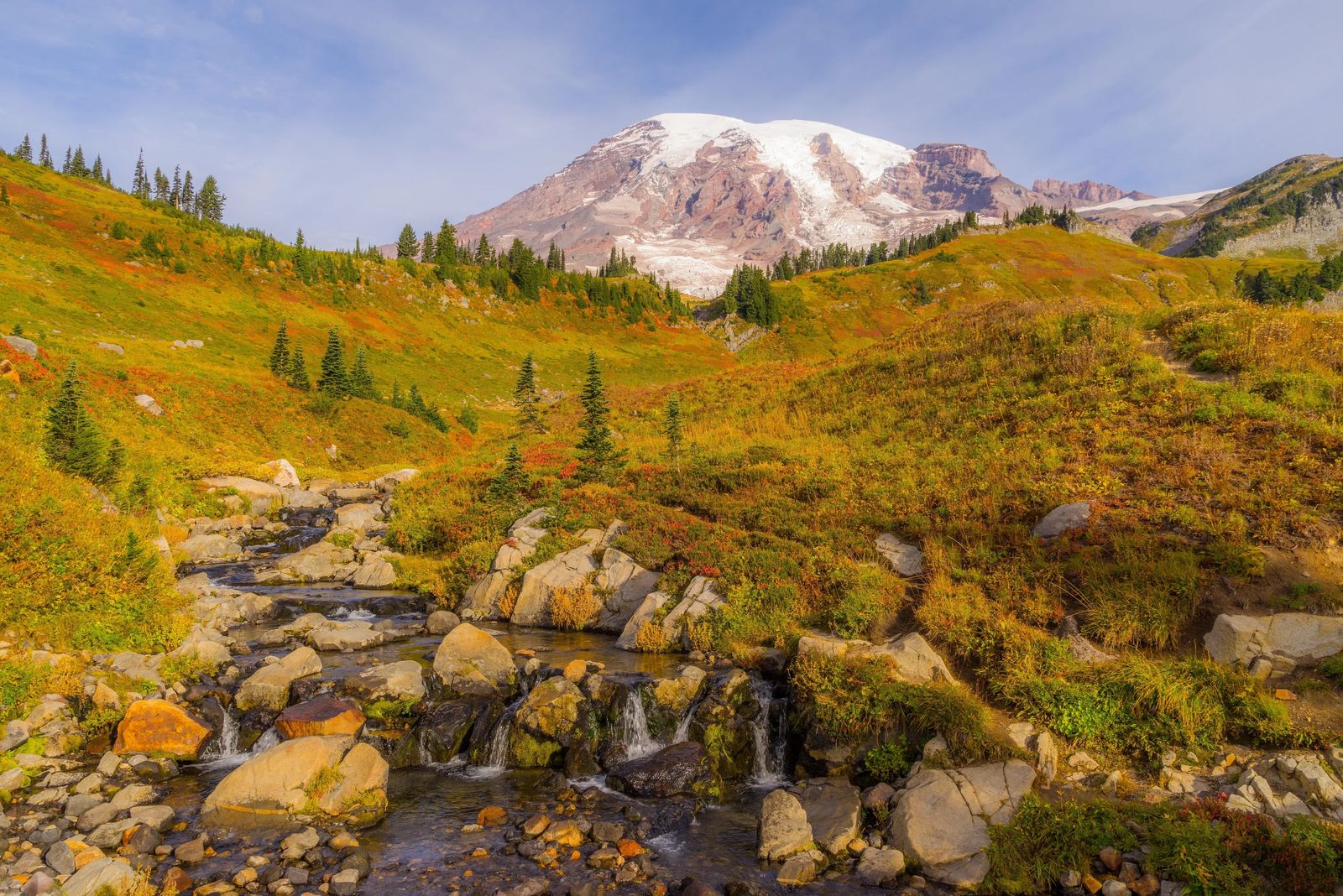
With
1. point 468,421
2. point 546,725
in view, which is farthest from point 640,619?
point 468,421

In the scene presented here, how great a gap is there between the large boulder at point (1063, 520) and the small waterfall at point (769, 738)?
828 centimetres

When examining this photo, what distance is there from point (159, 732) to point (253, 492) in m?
24.4

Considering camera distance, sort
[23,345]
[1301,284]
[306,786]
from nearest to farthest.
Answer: [306,786]
[23,345]
[1301,284]

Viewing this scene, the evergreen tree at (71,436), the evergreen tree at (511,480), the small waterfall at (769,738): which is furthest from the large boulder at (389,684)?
the evergreen tree at (71,436)

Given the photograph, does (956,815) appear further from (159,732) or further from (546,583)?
(159,732)

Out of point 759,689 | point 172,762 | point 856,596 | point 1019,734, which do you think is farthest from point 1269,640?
point 172,762

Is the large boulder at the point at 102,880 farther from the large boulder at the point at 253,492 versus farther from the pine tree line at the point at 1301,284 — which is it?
the pine tree line at the point at 1301,284

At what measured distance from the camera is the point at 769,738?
39.7 ft

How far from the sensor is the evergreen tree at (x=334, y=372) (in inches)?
2053

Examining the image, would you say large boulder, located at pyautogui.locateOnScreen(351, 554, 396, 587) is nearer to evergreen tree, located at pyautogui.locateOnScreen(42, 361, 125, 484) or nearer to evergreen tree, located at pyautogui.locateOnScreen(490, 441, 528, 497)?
evergreen tree, located at pyautogui.locateOnScreen(490, 441, 528, 497)

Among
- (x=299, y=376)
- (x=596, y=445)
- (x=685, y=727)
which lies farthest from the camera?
(x=299, y=376)

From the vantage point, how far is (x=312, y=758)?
10.4m

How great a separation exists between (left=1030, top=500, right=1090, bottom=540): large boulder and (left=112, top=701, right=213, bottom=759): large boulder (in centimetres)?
1885

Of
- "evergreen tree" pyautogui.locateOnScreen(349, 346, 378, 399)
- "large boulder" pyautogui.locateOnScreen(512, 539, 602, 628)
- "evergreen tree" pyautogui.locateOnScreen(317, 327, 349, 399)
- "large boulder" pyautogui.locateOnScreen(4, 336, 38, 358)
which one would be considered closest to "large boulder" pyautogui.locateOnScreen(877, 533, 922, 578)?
"large boulder" pyautogui.locateOnScreen(512, 539, 602, 628)
